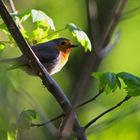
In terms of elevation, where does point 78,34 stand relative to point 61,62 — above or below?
above

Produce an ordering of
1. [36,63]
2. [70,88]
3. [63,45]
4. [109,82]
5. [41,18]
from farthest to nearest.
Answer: [70,88]
[63,45]
[41,18]
[109,82]
[36,63]

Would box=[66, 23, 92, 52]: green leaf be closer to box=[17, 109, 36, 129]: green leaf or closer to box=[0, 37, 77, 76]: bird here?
box=[17, 109, 36, 129]: green leaf

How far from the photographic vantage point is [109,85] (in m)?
2.28

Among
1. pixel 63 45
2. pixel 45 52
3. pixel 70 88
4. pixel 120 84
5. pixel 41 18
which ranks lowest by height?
pixel 70 88

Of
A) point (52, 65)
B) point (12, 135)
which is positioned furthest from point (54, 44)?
point (12, 135)

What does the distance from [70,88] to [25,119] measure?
308 cm

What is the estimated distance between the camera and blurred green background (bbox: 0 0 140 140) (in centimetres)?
190

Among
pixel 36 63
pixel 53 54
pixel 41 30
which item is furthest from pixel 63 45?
pixel 36 63

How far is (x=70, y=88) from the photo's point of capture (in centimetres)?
527

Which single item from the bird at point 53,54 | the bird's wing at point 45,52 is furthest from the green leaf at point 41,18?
the bird's wing at point 45,52

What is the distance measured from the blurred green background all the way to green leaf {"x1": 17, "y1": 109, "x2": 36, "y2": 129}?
0.10ft

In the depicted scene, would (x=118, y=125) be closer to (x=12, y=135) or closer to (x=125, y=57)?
(x=12, y=135)

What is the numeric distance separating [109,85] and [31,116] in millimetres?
364

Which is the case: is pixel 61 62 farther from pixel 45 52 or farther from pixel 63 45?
pixel 63 45
